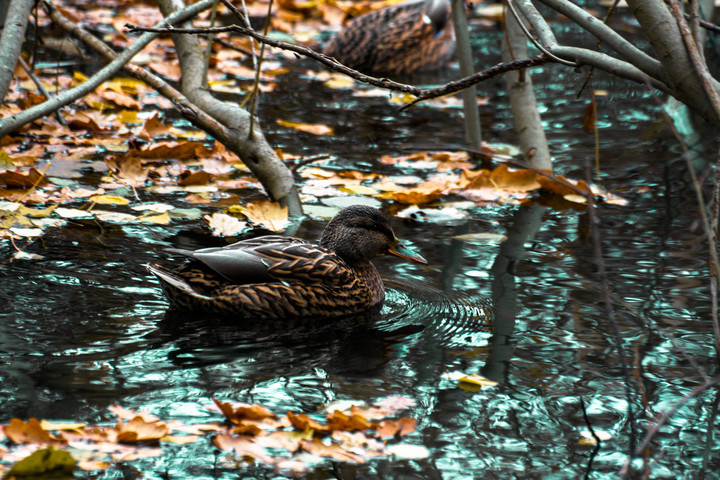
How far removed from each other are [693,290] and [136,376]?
3.16 m

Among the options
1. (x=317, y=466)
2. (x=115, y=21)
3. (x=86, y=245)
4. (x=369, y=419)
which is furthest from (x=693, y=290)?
(x=115, y=21)

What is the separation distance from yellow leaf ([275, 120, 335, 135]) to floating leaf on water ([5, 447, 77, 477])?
5563mm

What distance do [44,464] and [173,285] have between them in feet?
5.43

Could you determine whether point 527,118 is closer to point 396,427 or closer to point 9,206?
point 9,206

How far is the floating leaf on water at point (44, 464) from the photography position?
9.74ft

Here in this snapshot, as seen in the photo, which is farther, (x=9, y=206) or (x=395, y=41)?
(x=395, y=41)

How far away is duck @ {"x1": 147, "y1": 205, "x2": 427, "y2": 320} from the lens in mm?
4688

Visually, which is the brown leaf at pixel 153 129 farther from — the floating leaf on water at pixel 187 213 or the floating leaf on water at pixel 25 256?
the floating leaf on water at pixel 25 256

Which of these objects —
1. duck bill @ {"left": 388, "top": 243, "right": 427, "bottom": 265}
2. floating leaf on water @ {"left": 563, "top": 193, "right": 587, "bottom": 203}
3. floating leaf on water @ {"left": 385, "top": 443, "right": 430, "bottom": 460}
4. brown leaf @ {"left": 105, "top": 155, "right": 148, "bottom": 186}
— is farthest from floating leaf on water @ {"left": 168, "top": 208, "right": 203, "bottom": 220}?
floating leaf on water @ {"left": 385, "top": 443, "right": 430, "bottom": 460}

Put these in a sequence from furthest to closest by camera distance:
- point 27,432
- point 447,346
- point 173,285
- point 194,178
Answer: point 194,178
point 173,285
point 447,346
point 27,432

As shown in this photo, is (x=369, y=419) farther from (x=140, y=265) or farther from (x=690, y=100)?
(x=140, y=265)

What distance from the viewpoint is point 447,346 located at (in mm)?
4410

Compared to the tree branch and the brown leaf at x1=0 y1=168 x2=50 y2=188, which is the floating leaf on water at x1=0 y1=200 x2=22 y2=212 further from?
the tree branch

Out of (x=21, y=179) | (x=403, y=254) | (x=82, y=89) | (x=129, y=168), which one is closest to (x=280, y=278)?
(x=403, y=254)
